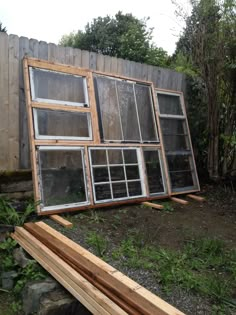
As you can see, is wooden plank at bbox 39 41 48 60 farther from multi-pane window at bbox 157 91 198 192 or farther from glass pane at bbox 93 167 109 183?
multi-pane window at bbox 157 91 198 192

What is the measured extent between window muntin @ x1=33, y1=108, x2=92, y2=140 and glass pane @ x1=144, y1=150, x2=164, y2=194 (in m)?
0.95

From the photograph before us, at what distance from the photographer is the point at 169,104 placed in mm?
4586

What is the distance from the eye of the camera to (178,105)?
471cm

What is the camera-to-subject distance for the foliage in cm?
285

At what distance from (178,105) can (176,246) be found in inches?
107

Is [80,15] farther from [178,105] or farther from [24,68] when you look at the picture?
[24,68]

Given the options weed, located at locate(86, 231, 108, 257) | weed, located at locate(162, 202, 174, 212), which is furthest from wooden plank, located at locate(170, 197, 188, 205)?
weed, located at locate(86, 231, 108, 257)

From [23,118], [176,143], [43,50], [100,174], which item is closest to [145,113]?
[176,143]

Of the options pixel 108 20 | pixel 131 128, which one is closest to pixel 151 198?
pixel 131 128

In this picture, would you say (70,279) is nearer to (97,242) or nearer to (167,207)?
(97,242)

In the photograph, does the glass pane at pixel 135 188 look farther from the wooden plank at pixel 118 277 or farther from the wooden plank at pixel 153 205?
the wooden plank at pixel 118 277

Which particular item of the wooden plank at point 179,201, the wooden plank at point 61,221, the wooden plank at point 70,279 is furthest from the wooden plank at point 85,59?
the wooden plank at point 70,279

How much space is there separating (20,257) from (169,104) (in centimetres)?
316

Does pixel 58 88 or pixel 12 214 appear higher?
pixel 58 88
